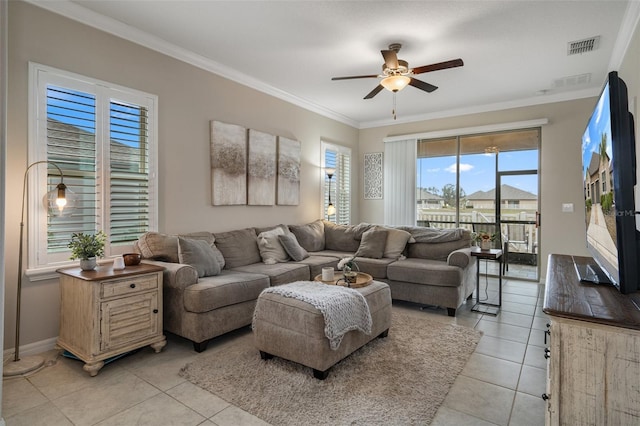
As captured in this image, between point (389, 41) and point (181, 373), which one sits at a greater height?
point (389, 41)

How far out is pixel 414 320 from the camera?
353cm

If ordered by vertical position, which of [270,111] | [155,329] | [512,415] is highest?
[270,111]

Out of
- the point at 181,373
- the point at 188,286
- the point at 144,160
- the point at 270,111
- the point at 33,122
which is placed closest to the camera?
the point at 181,373

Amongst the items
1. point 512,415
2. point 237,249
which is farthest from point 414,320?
point 237,249

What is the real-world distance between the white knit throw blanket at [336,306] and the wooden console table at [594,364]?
1294mm

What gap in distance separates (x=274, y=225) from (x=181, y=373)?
2.69 meters

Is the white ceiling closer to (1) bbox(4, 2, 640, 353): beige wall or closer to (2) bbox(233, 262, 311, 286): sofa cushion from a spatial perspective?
(1) bbox(4, 2, 640, 353): beige wall

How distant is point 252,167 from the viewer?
4484 millimetres

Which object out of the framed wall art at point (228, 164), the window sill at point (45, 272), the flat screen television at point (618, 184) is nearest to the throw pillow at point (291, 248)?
the framed wall art at point (228, 164)

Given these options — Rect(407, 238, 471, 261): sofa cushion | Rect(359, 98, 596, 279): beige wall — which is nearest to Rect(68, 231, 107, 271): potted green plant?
Rect(407, 238, 471, 261): sofa cushion

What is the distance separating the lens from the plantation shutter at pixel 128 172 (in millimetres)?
3113

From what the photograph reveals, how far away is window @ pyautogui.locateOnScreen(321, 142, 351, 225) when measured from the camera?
6000mm

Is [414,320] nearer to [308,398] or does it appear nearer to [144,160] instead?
[308,398]

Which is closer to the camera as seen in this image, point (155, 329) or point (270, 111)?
point (155, 329)
